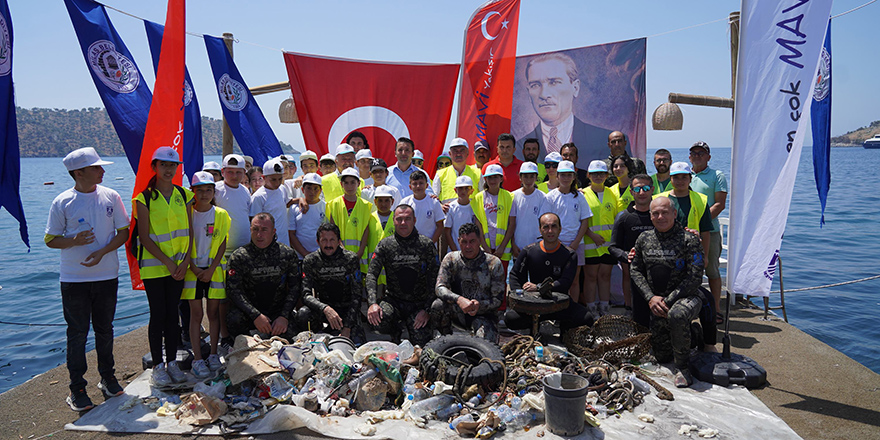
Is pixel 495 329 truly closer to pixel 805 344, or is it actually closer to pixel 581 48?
pixel 805 344

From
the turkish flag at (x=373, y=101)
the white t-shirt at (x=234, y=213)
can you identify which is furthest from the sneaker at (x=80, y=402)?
the turkish flag at (x=373, y=101)

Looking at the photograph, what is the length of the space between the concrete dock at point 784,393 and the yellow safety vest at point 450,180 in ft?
12.9

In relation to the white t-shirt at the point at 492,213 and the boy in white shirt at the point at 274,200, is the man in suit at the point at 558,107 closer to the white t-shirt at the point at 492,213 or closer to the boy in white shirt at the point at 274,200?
the white t-shirt at the point at 492,213

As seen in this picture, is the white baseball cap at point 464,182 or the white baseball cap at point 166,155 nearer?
the white baseball cap at point 166,155

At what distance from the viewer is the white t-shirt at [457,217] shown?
678 centimetres

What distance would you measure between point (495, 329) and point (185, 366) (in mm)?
3297

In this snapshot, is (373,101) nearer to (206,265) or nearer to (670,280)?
(206,265)

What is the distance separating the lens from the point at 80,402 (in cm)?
477

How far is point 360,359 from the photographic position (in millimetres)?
5141

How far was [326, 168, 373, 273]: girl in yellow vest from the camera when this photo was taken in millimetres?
6551

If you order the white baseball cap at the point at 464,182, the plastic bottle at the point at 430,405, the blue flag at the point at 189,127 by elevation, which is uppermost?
the blue flag at the point at 189,127

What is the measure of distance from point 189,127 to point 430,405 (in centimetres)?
551

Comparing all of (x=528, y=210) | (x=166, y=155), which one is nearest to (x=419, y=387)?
(x=528, y=210)

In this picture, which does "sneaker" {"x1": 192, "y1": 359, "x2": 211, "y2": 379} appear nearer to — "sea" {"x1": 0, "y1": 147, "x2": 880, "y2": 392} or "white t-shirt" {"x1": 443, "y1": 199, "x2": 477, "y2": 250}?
"sea" {"x1": 0, "y1": 147, "x2": 880, "y2": 392}
